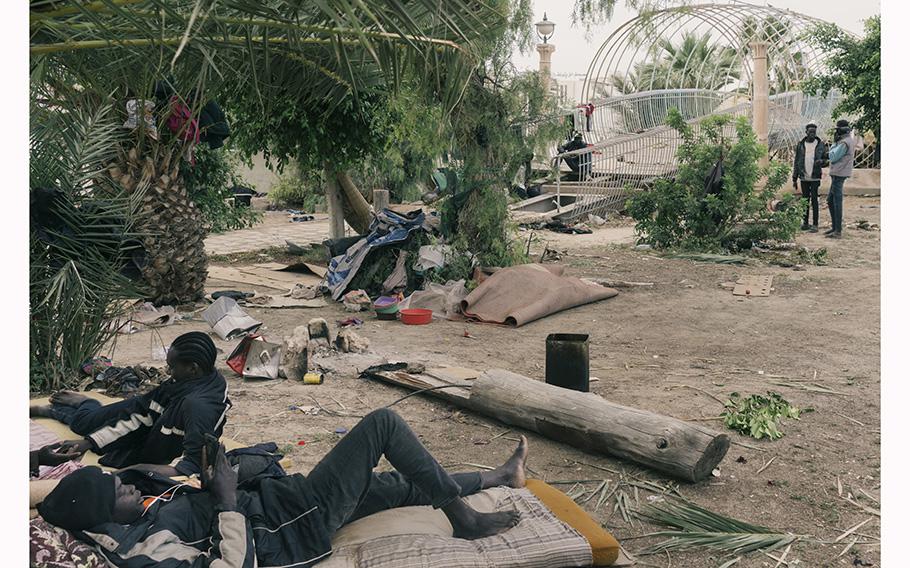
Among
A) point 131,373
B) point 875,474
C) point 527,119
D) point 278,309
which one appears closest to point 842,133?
point 527,119

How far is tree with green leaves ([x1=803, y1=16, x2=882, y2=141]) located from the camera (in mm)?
15562

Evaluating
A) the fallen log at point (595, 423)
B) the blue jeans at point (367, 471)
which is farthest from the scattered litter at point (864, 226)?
the blue jeans at point (367, 471)

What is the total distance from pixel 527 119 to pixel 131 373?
5816 millimetres

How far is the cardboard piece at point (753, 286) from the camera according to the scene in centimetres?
1000

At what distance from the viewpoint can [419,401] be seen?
6.31 meters

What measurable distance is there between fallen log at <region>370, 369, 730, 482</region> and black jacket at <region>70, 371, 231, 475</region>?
2052 mm

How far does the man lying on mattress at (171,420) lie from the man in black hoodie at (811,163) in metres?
12.1

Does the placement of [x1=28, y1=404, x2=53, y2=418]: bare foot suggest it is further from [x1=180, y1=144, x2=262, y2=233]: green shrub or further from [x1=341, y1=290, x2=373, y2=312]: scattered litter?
[x1=180, y1=144, x2=262, y2=233]: green shrub

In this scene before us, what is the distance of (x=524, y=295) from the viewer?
30.7 ft

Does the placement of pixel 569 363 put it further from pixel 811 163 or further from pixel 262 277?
pixel 811 163

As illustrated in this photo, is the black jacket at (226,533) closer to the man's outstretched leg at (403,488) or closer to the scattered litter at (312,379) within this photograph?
the man's outstretched leg at (403,488)

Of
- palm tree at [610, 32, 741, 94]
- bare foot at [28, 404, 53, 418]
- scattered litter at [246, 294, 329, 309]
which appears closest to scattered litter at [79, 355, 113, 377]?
bare foot at [28, 404, 53, 418]

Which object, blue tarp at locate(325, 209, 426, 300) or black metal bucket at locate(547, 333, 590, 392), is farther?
blue tarp at locate(325, 209, 426, 300)

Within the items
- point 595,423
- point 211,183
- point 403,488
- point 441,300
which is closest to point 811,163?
Result: point 441,300
